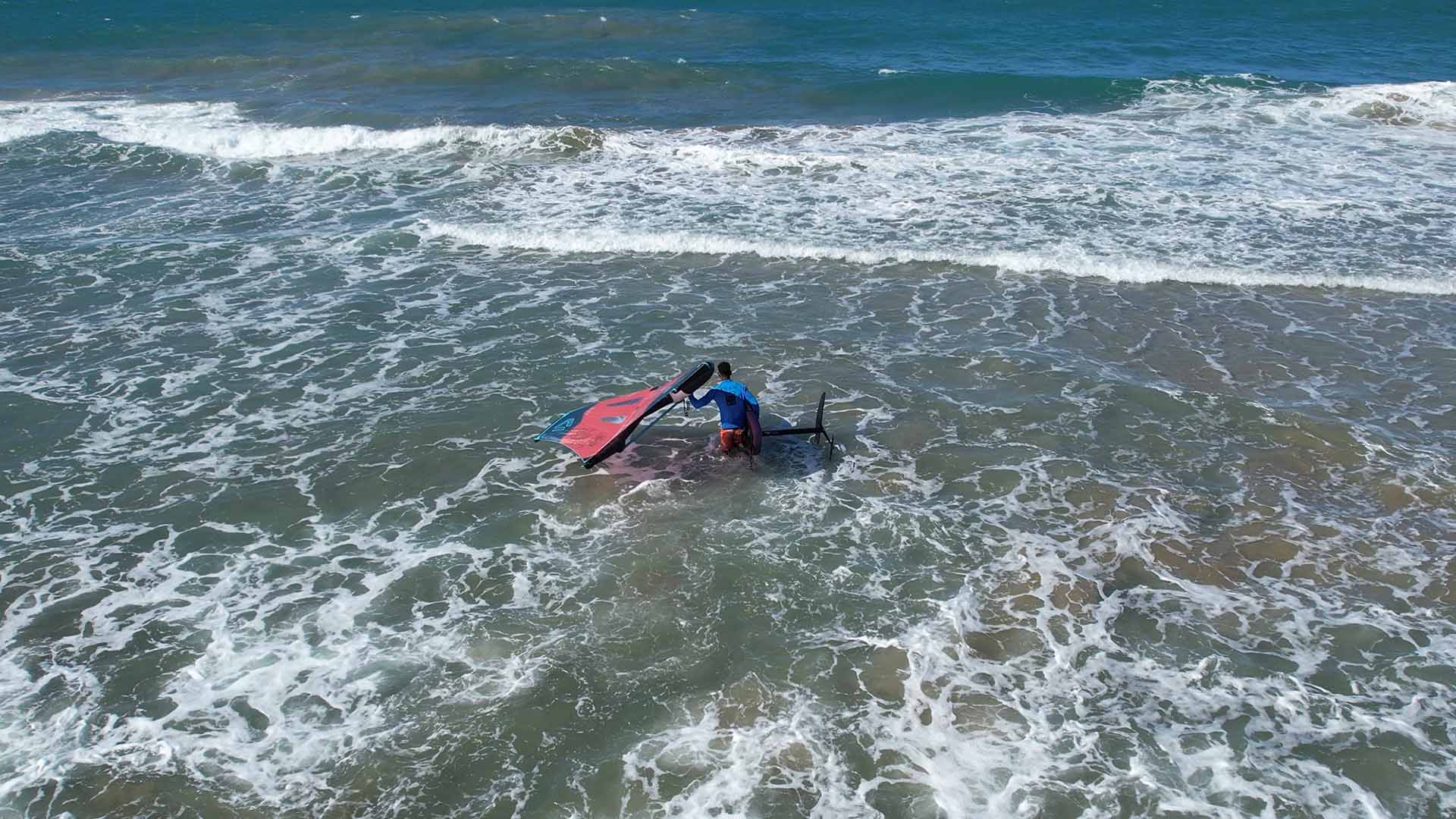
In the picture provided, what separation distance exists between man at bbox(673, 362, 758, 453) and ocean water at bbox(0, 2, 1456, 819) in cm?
39

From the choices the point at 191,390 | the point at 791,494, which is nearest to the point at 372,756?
the point at 791,494

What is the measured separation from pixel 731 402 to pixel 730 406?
0.21 feet

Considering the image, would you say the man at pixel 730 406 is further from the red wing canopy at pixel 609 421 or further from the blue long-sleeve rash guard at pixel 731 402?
the red wing canopy at pixel 609 421

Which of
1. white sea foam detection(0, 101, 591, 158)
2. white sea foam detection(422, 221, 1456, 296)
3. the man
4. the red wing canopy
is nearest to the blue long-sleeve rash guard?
the man

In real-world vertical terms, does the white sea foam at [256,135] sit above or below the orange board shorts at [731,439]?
above

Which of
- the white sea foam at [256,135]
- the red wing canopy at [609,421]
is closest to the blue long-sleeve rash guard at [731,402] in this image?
the red wing canopy at [609,421]

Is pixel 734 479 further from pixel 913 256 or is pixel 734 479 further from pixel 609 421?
pixel 913 256

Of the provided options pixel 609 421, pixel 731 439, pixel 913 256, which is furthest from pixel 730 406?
pixel 913 256

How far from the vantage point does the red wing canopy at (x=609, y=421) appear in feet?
→ 37.7

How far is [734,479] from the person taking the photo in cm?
1190

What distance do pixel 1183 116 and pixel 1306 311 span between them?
14220mm

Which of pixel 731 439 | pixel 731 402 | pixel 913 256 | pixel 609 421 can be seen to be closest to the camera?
pixel 731 402

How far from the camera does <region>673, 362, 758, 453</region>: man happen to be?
1165 cm

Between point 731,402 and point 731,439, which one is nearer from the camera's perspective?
point 731,402
